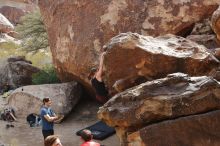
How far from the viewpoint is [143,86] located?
26.4 feet

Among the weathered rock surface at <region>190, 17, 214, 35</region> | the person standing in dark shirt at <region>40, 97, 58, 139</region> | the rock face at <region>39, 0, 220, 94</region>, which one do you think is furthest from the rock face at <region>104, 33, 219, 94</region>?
the rock face at <region>39, 0, 220, 94</region>

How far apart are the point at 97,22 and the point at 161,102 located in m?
8.12

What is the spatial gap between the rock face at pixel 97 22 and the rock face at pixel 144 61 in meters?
3.73

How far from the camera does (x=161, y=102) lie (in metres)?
7.63

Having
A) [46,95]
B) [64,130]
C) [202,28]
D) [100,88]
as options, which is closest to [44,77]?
[46,95]

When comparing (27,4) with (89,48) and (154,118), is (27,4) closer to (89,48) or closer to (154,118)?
(89,48)

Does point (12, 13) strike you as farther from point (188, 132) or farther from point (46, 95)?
point (188, 132)

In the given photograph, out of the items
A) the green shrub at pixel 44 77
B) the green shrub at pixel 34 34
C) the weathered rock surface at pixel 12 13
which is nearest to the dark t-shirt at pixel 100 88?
the green shrub at pixel 44 77

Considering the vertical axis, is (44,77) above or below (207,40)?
below

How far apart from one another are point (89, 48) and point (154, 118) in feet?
25.7

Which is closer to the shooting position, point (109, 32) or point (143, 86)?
point (143, 86)

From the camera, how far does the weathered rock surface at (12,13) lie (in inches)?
1690

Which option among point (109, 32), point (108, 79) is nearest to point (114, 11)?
point (109, 32)

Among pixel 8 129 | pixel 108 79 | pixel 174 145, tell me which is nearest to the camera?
pixel 174 145
